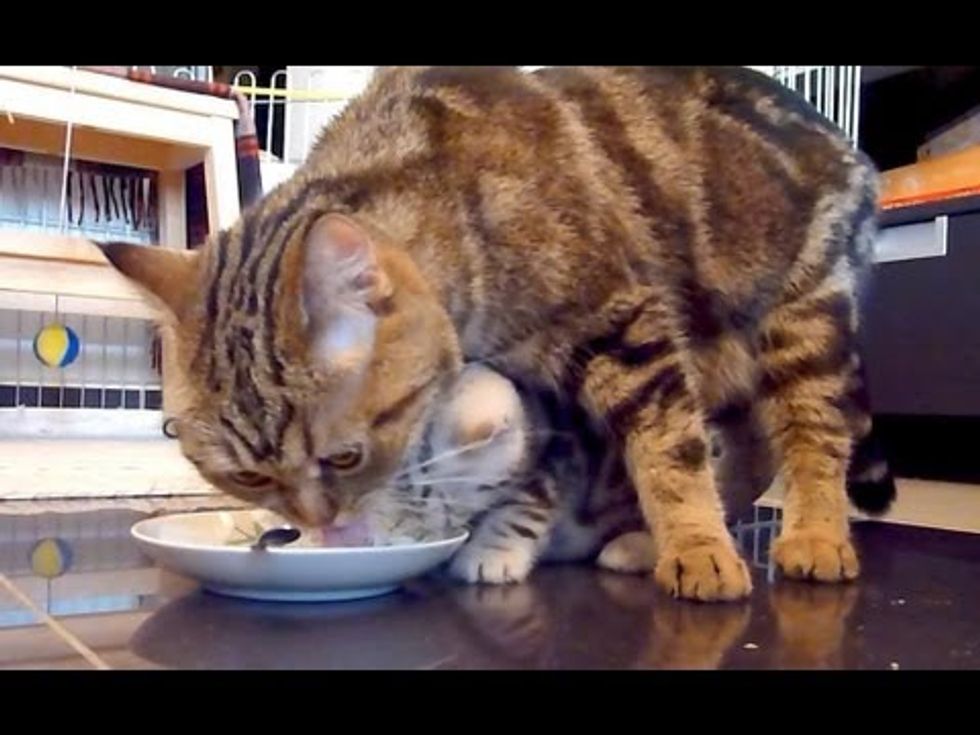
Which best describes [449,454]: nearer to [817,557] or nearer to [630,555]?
[630,555]

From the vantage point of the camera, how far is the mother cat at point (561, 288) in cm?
96

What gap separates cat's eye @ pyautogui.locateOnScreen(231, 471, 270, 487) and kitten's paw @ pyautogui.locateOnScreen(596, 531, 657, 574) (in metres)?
0.38

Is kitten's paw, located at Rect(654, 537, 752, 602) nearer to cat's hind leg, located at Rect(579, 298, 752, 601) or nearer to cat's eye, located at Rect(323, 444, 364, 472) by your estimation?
cat's hind leg, located at Rect(579, 298, 752, 601)

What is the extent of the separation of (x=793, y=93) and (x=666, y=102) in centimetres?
23

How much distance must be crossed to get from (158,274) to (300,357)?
0.64ft

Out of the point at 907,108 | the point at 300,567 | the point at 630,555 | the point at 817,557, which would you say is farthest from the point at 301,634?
the point at 907,108

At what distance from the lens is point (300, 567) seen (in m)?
0.91

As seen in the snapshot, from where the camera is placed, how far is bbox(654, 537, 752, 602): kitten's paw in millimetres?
1000

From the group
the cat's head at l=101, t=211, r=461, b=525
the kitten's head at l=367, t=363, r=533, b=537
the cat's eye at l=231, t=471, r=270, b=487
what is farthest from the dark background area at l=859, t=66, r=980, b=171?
the cat's eye at l=231, t=471, r=270, b=487

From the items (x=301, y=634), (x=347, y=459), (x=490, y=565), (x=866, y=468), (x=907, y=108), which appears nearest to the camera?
(x=301, y=634)
